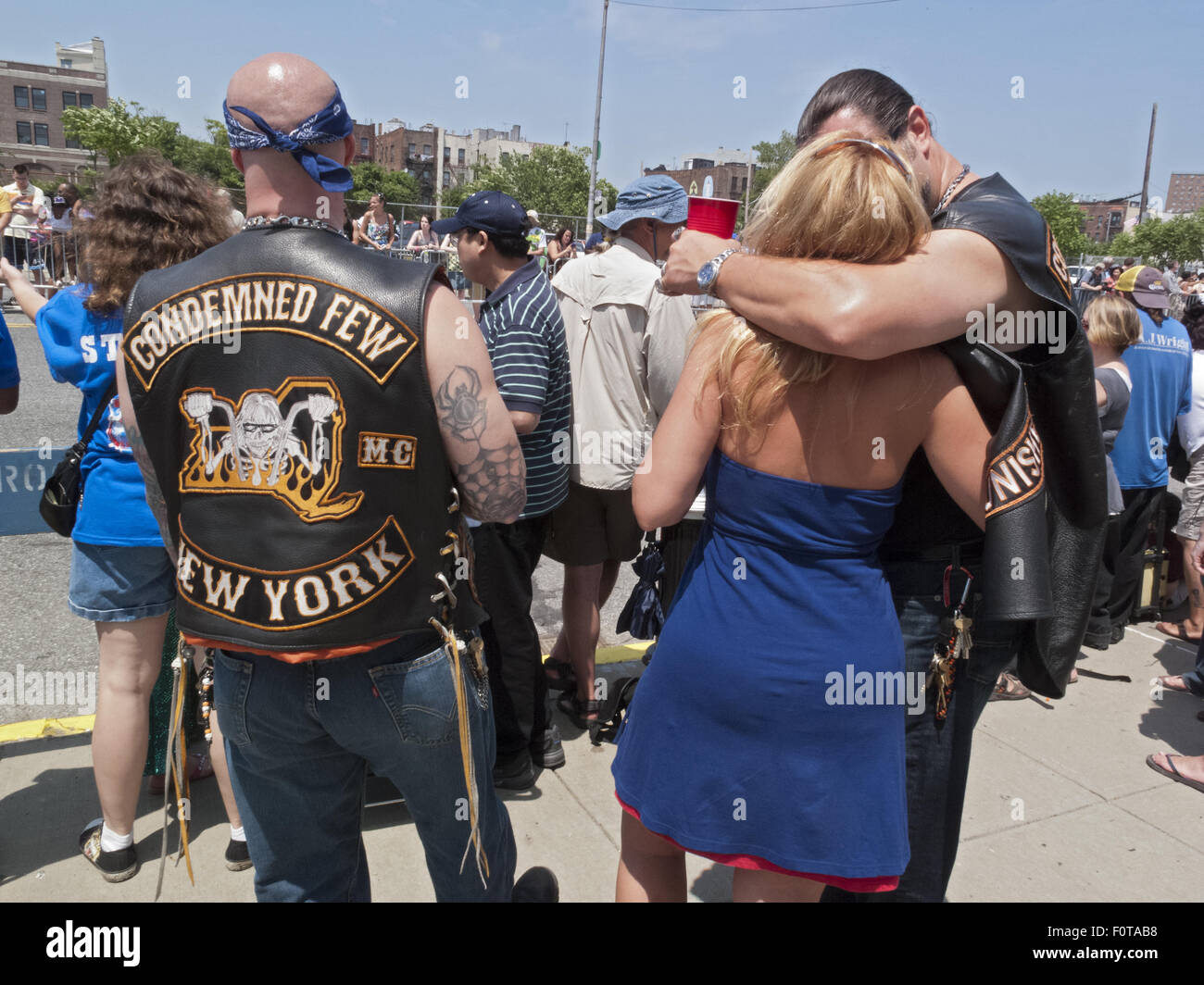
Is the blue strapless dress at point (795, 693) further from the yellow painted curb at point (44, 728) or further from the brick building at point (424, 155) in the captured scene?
the brick building at point (424, 155)

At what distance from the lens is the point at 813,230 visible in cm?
154

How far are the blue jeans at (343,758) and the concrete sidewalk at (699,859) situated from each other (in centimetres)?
96

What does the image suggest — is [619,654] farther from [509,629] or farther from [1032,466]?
[1032,466]

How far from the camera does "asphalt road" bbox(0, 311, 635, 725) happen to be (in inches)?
162

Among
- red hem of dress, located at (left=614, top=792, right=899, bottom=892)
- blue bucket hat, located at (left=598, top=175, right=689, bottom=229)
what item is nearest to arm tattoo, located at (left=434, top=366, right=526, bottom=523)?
red hem of dress, located at (left=614, top=792, right=899, bottom=892)

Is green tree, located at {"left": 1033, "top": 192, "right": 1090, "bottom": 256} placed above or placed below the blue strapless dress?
above

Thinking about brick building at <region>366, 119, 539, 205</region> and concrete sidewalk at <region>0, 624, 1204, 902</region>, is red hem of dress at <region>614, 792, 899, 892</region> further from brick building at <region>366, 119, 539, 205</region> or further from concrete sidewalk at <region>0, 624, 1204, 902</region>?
brick building at <region>366, 119, 539, 205</region>

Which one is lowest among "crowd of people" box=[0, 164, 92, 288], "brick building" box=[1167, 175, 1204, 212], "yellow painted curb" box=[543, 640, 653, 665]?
"yellow painted curb" box=[543, 640, 653, 665]

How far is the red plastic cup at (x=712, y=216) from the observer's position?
2.00 meters

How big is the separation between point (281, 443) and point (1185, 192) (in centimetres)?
19168

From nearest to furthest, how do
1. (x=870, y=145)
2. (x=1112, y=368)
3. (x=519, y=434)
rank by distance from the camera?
(x=870, y=145)
(x=519, y=434)
(x=1112, y=368)

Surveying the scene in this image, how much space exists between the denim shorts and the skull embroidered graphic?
1.15m

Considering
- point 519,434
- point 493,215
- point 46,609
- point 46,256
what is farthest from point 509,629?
point 46,256
